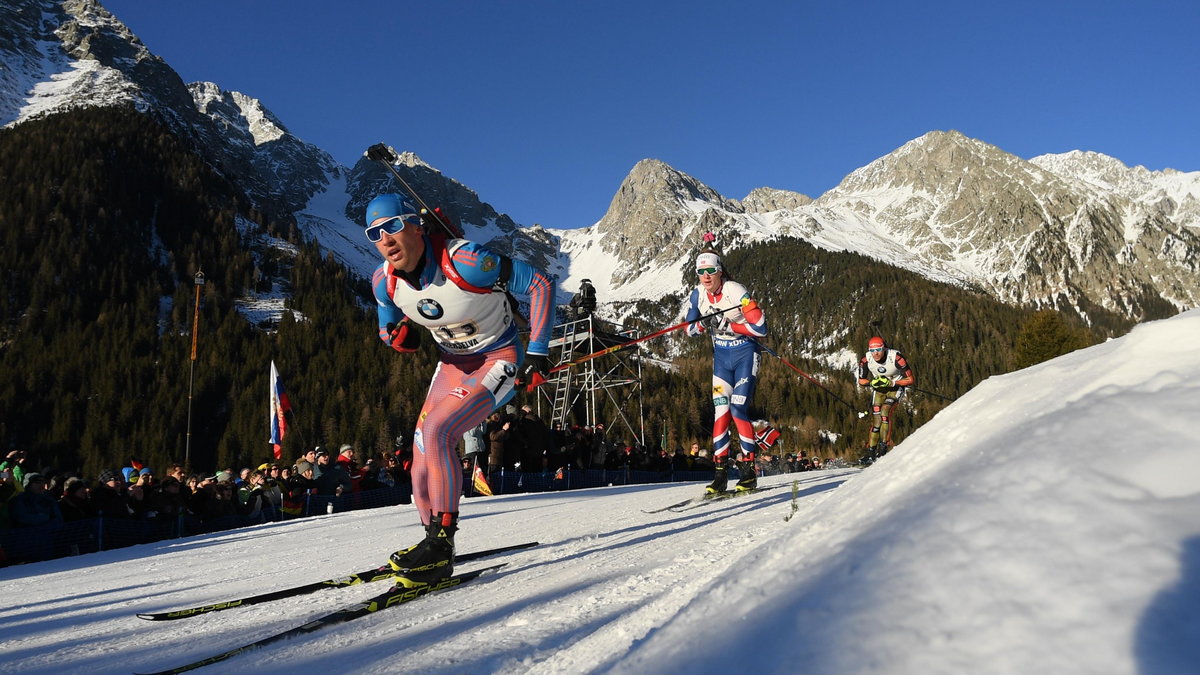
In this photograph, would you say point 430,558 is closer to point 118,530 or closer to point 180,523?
point 118,530

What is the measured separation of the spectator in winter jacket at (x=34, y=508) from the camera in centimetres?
832

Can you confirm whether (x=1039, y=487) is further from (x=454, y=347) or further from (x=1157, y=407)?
(x=454, y=347)

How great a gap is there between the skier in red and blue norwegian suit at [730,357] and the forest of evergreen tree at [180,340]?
31.4 m

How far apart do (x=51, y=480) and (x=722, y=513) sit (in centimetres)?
958

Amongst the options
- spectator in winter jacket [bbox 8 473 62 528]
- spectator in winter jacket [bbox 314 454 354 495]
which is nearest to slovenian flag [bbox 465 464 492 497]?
spectator in winter jacket [bbox 314 454 354 495]

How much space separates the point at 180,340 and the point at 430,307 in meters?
78.2

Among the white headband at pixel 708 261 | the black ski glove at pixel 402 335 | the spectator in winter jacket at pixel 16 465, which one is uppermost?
the white headband at pixel 708 261

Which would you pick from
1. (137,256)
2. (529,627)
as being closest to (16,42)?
(137,256)

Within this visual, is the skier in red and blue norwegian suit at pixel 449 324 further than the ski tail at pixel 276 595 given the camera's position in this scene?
Yes

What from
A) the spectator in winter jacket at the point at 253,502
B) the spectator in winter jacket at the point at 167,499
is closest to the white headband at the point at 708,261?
the spectator in winter jacket at the point at 167,499

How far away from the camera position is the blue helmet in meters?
4.24

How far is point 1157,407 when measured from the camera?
122cm

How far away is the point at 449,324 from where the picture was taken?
4484 millimetres

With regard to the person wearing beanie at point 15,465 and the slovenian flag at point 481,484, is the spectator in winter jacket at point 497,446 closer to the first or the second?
the slovenian flag at point 481,484
